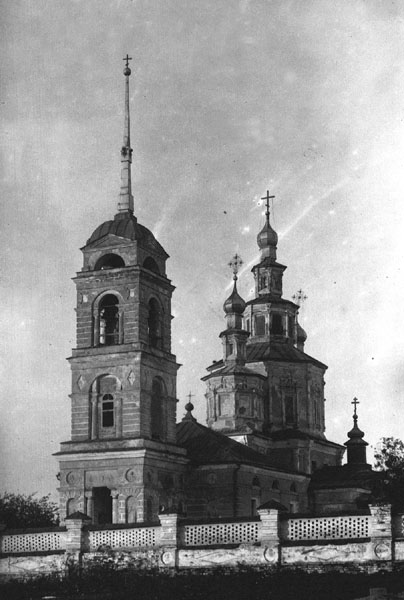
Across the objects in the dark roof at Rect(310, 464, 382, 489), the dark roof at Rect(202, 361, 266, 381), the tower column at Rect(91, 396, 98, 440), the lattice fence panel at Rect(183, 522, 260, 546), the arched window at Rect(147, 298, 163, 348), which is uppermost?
the arched window at Rect(147, 298, 163, 348)

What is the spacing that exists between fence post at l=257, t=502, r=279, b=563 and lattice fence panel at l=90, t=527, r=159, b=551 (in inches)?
125

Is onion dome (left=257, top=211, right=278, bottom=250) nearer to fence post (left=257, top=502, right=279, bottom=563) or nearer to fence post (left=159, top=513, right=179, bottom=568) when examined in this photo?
fence post (left=159, top=513, right=179, bottom=568)

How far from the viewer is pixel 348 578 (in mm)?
28359

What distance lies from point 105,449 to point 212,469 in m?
5.95

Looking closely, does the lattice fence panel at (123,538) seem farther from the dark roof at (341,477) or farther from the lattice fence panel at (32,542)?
the dark roof at (341,477)

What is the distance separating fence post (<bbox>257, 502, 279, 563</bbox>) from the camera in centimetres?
3055

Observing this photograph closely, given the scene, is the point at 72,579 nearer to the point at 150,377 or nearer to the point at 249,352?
the point at 150,377

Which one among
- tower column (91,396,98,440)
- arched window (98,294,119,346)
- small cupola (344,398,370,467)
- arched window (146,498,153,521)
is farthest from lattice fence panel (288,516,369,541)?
small cupola (344,398,370,467)

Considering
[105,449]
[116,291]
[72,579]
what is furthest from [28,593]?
[116,291]

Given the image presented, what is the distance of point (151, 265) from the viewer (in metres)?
48.6

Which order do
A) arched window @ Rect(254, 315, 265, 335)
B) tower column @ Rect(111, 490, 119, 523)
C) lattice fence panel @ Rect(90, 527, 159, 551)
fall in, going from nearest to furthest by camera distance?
lattice fence panel @ Rect(90, 527, 159, 551) < tower column @ Rect(111, 490, 119, 523) < arched window @ Rect(254, 315, 265, 335)

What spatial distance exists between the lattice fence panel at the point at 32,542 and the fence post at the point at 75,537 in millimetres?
292

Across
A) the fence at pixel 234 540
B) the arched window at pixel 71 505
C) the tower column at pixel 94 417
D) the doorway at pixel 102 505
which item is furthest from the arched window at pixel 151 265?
the fence at pixel 234 540

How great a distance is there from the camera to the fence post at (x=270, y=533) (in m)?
30.5
